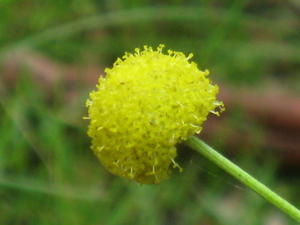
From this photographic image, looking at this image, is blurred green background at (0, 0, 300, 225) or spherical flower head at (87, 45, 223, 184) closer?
spherical flower head at (87, 45, 223, 184)

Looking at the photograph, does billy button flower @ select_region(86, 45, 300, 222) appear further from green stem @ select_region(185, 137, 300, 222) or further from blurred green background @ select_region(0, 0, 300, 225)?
blurred green background @ select_region(0, 0, 300, 225)

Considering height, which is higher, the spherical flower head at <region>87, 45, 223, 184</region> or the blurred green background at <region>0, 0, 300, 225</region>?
the spherical flower head at <region>87, 45, 223, 184</region>

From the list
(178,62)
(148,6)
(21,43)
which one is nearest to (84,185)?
(21,43)

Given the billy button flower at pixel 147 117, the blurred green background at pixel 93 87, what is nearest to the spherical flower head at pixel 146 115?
the billy button flower at pixel 147 117

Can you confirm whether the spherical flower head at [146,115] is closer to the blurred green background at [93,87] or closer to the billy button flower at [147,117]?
the billy button flower at [147,117]

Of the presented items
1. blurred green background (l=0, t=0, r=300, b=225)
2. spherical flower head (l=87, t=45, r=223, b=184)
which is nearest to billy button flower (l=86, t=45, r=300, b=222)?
spherical flower head (l=87, t=45, r=223, b=184)
